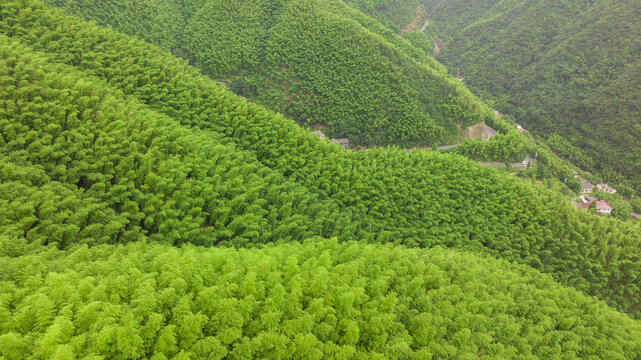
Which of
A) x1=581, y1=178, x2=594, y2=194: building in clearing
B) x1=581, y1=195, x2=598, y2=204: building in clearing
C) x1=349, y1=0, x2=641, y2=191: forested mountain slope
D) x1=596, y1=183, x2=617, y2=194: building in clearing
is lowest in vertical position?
x1=581, y1=195, x2=598, y2=204: building in clearing

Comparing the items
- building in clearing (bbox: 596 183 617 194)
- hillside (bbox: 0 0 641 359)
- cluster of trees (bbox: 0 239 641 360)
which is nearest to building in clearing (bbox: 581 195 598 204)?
building in clearing (bbox: 596 183 617 194)

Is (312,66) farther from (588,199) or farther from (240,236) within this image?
(588,199)

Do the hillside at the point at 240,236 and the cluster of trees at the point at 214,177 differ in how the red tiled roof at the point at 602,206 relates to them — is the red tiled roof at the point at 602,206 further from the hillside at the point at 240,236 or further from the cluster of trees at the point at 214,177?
the hillside at the point at 240,236

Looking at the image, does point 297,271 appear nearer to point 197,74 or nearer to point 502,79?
point 197,74

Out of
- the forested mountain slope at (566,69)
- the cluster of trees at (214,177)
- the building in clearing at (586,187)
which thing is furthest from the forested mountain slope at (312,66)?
the forested mountain slope at (566,69)

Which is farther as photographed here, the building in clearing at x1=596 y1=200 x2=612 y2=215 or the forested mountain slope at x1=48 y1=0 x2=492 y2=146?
the forested mountain slope at x1=48 y1=0 x2=492 y2=146

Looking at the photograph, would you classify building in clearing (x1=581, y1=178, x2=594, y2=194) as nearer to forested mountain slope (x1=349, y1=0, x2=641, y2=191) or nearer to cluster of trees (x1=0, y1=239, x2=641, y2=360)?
forested mountain slope (x1=349, y1=0, x2=641, y2=191)
